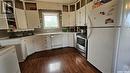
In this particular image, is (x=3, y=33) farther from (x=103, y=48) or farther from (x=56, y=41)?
(x=103, y=48)

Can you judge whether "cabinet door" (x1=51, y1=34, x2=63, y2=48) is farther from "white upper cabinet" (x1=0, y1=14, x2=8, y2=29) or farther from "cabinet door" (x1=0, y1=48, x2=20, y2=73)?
"cabinet door" (x1=0, y1=48, x2=20, y2=73)

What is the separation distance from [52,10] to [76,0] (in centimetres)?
122

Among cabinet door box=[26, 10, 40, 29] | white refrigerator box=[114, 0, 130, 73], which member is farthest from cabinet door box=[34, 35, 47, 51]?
white refrigerator box=[114, 0, 130, 73]

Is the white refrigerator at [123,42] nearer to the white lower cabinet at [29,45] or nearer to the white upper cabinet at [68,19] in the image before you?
the white lower cabinet at [29,45]

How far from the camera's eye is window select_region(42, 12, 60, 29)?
12.9ft

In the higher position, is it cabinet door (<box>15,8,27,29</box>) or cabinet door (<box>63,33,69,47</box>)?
cabinet door (<box>15,8,27,29</box>)

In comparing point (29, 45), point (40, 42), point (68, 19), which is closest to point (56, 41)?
point (40, 42)

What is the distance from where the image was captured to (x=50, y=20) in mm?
4055

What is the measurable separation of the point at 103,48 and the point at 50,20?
3.01 metres

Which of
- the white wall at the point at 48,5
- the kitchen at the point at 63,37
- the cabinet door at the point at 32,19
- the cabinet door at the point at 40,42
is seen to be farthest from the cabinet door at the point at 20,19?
the white wall at the point at 48,5

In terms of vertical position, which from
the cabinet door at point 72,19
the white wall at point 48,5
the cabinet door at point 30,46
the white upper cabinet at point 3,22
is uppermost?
the white wall at point 48,5

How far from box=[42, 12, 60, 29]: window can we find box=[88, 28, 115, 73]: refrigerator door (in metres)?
2.46

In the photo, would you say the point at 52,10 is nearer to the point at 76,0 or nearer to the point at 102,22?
the point at 76,0

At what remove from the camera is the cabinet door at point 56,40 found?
365cm
